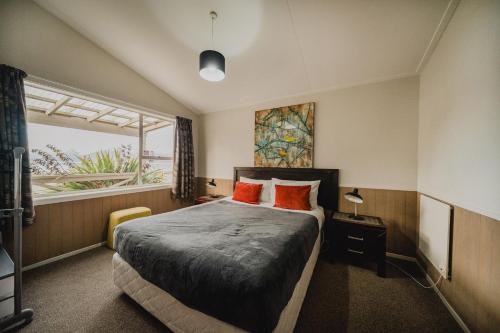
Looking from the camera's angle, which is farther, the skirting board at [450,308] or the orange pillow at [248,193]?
the orange pillow at [248,193]

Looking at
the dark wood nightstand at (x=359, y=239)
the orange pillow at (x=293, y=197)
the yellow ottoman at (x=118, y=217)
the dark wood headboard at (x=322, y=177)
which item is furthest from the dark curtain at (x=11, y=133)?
the dark wood nightstand at (x=359, y=239)

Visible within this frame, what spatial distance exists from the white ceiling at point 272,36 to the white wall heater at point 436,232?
5.28 ft

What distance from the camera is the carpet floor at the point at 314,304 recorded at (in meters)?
1.28

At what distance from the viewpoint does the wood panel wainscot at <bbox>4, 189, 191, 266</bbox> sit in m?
2.00

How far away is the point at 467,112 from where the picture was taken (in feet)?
4.28

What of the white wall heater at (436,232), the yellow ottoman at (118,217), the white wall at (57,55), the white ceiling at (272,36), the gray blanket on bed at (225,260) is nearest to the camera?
the gray blanket on bed at (225,260)

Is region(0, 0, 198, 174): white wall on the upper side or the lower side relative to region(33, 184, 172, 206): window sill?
upper

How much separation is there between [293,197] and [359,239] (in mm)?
875

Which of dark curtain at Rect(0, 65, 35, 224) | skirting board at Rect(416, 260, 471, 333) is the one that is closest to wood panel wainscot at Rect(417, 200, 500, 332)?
skirting board at Rect(416, 260, 471, 333)

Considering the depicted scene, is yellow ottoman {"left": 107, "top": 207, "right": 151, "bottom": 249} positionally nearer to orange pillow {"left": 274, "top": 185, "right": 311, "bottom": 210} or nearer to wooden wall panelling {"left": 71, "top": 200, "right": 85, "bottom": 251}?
wooden wall panelling {"left": 71, "top": 200, "right": 85, "bottom": 251}

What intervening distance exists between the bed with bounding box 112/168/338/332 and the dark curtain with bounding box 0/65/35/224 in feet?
4.21

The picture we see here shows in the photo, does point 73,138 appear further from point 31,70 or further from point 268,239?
point 268,239

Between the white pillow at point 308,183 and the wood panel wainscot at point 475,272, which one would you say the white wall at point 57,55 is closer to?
the white pillow at point 308,183

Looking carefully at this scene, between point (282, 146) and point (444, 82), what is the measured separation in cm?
190
